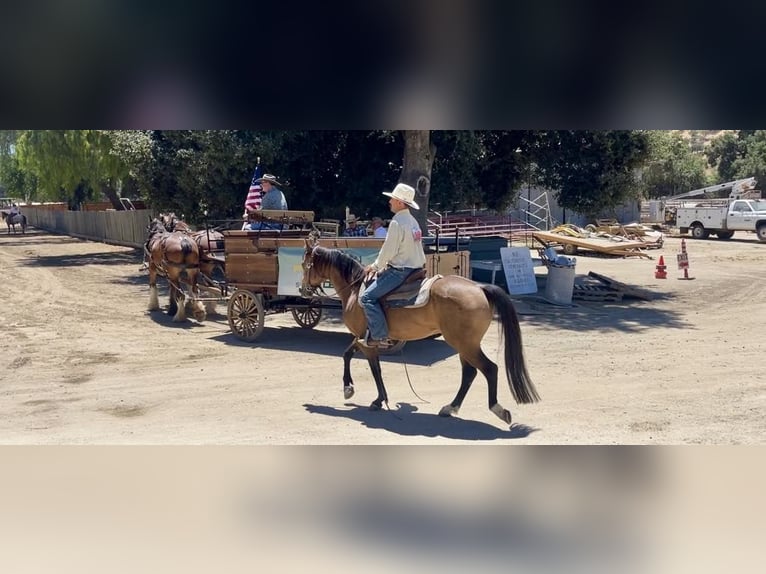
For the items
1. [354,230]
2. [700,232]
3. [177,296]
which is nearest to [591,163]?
[354,230]

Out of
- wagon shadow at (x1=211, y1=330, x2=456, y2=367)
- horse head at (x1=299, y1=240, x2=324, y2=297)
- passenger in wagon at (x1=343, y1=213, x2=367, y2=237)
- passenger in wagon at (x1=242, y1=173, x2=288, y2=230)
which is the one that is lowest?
wagon shadow at (x1=211, y1=330, x2=456, y2=367)

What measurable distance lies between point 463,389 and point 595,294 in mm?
10447

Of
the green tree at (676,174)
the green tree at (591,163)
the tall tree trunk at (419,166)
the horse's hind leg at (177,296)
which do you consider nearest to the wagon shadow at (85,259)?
the horse's hind leg at (177,296)

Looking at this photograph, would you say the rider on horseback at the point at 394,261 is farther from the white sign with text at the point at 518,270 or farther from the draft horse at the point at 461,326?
the white sign with text at the point at 518,270

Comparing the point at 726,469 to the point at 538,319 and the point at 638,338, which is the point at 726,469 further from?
the point at 538,319

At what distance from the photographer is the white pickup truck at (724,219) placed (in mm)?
36219

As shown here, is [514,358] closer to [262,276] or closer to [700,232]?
[262,276]

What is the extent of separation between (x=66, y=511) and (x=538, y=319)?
11.2 metres

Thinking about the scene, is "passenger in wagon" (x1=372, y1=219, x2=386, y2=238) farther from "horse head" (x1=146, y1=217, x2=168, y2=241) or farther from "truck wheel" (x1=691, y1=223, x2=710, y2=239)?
"truck wheel" (x1=691, y1=223, x2=710, y2=239)

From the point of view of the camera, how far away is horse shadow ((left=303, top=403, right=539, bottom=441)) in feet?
26.2

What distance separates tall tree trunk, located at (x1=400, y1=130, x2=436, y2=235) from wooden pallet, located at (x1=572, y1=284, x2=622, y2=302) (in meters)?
4.11

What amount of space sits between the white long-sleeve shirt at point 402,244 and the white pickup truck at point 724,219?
32.4 metres

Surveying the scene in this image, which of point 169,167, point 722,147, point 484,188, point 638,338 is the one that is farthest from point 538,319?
point 722,147

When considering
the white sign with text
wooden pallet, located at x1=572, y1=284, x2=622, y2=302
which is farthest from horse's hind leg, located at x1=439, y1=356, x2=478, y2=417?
wooden pallet, located at x1=572, y1=284, x2=622, y2=302
